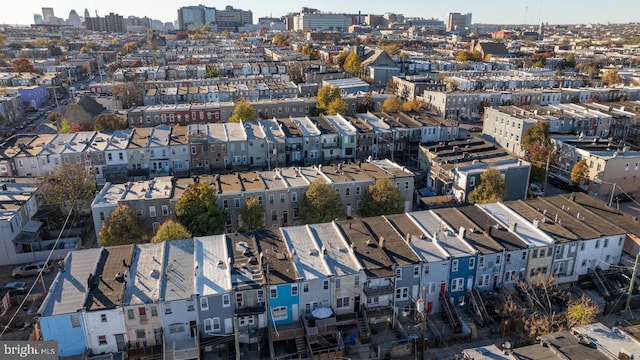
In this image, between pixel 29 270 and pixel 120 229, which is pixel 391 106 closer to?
pixel 120 229

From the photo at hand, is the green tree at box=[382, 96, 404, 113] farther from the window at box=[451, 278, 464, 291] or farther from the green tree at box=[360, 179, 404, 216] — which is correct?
the window at box=[451, 278, 464, 291]

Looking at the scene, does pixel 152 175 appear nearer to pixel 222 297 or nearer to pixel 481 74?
pixel 222 297

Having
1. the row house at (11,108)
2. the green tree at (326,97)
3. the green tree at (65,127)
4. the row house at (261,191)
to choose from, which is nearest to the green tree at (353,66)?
the green tree at (326,97)

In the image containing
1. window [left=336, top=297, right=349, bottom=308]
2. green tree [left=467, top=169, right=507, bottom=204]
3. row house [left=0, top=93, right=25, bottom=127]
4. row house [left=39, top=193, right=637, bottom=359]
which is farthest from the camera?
row house [left=0, top=93, right=25, bottom=127]

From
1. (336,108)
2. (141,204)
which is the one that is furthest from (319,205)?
(336,108)

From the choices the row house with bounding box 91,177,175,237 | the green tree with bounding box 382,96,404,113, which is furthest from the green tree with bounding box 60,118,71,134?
the green tree with bounding box 382,96,404,113
